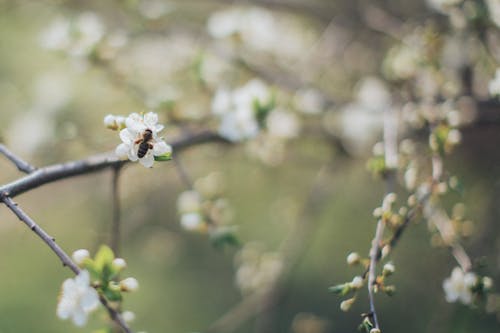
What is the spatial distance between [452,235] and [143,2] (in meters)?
1.37

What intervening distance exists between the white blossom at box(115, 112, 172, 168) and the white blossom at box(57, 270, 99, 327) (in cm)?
20

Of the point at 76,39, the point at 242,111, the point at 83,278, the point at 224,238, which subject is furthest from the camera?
the point at 76,39

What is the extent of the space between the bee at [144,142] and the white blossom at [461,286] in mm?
606

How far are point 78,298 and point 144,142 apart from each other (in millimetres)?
258

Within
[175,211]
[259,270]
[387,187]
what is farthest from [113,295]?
[175,211]

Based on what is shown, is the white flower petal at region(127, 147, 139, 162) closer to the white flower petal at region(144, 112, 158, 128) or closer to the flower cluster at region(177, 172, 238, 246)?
the white flower petal at region(144, 112, 158, 128)

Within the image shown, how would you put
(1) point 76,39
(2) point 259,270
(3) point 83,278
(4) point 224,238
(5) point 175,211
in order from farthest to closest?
(5) point 175,211 → (2) point 259,270 → (1) point 76,39 → (4) point 224,238 → (3) point 83,278

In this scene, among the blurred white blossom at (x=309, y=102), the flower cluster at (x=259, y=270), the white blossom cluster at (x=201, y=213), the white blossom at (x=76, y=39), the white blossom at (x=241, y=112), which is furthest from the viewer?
the blurred white blossom at (x=309, y=102)

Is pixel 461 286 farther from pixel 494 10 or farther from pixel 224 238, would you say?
pixel 494 10

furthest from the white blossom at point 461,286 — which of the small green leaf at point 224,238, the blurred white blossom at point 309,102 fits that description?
the blurred white blossom at point 309,102

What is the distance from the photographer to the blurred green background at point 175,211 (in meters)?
1.74

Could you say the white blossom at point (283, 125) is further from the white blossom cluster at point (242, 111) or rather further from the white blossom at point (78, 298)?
the white blossom at point (78, 298)

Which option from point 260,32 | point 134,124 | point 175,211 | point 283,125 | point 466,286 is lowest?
point 466,286

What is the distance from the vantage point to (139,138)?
0.78 metres
